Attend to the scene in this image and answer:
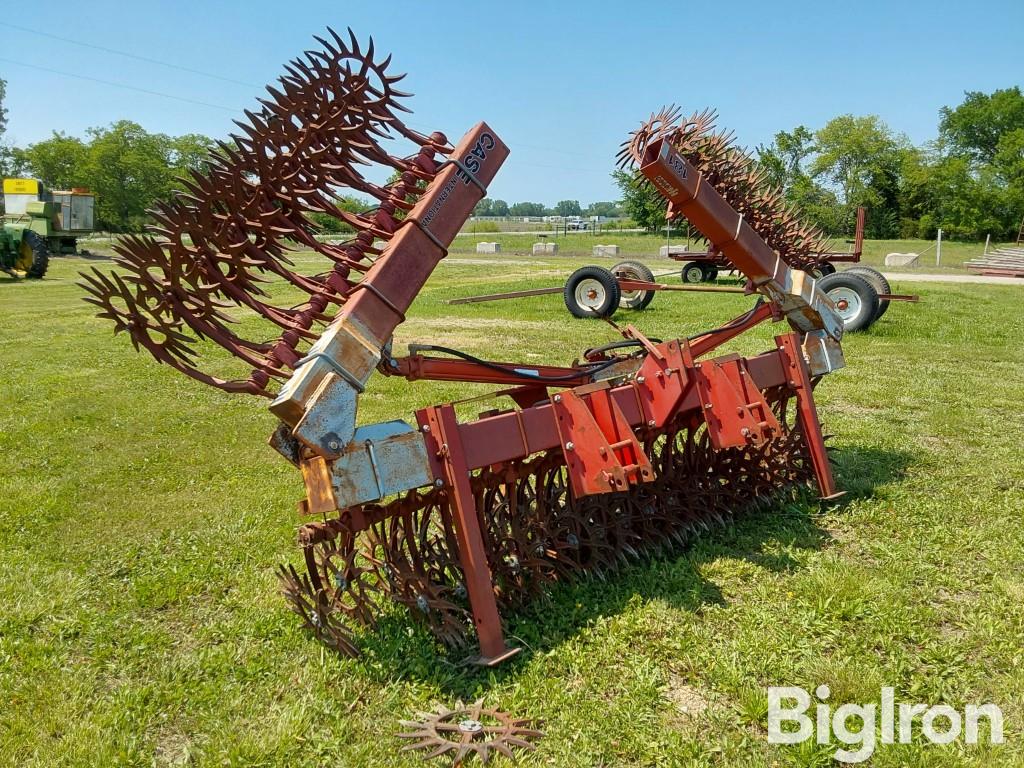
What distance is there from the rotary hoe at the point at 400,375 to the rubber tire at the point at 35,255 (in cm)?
2025

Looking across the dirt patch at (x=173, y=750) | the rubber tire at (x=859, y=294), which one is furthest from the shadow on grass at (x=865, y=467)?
the rubber tire at (x=859, y=294)

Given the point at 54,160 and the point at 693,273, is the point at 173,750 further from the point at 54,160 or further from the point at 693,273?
the point at 54,160

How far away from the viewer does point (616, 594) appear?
130 inches

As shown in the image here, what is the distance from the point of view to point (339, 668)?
9.23 feet

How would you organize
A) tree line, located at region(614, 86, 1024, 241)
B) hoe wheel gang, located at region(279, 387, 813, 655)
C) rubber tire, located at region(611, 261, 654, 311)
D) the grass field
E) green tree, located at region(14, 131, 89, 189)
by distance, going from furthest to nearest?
green tree, located at region(14, 131, 89, 189)
tree line, located at region(614, 86, 1024, 241)
rubber tire, located at region(611, 261, 654, 311)
hoe wheel gang, located at region(279, 387, 813, 655)
the grass field

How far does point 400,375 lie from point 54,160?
62702 millimetres

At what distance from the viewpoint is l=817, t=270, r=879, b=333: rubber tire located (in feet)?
34.1

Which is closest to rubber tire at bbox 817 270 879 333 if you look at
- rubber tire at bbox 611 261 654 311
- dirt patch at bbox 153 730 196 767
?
rubber tire at bbox 611 261 654 311

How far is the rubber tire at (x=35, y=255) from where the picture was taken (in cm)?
1983

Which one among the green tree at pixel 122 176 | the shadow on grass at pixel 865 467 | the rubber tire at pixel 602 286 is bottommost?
the shadow on grass at pixel 865 467

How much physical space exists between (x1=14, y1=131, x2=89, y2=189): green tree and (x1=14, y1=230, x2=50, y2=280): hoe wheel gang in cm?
3840

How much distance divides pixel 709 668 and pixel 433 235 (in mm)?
1909

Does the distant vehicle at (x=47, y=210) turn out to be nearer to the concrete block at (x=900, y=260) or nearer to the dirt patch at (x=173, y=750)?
the dirt patch at (x=173, y=750)

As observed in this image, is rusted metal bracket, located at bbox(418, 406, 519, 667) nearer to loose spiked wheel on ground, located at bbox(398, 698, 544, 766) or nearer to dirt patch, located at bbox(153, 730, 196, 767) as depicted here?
loose spiked wheel on ground, located at bbox(398, 698, 544, 766)
